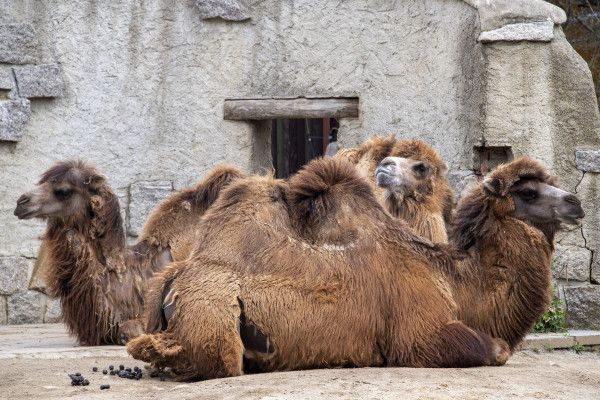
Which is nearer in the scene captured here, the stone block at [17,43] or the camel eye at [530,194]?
the camel eye at [530,194]

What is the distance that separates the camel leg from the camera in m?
6.48

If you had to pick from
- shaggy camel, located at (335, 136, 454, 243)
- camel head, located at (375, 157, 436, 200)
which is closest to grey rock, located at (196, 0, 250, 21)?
shaggy camel, located at (335, 136, 454, 243)

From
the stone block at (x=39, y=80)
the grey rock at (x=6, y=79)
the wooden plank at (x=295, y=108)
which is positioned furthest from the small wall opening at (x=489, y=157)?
the grey rock at (x=6, y=79)

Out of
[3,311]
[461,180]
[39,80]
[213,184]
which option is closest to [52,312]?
[3,311]

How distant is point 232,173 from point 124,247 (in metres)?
1.40

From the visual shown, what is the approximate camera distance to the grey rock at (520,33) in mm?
10766

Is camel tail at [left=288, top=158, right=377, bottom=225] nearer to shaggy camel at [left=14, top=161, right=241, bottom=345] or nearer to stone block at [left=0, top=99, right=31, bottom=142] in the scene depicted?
shaggy camel at [left=14, top=161, right=241, bottom=345]

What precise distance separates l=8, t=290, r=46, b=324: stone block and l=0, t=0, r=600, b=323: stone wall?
12 millimetres

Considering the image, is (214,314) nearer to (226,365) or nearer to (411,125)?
(226,365)

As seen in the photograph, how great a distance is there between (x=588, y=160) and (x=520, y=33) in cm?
124

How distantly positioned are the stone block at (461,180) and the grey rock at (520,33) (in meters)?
1.14

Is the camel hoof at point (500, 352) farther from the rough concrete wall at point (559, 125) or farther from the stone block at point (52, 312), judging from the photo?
the stone block at point (52, 312)

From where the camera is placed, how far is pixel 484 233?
6.98 metres

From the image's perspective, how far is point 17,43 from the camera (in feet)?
37.9
